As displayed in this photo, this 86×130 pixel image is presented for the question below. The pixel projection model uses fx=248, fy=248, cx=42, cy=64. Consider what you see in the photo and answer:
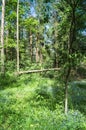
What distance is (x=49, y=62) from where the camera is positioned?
91.1 feet

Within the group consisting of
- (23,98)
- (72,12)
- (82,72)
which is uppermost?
(72,12)

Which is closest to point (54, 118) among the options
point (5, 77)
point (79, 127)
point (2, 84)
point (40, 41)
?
point (79, 127)

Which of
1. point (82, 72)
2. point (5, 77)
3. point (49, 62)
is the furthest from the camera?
point (82, 72)

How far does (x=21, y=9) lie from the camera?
1136 inches

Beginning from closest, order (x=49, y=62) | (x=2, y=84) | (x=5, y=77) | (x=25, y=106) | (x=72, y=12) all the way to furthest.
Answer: (x=72, y=12) → (x=25, y=106) → (x=2, y=84) → (x=5, y=77) → (x=49, y=62)

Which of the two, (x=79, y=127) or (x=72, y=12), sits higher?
(x=72, y=12)

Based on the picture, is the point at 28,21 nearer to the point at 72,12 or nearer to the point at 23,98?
the point at 23,98

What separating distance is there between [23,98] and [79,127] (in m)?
5.08

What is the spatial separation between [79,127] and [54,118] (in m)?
0.99

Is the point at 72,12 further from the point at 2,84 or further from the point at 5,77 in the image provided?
the point at 5,77

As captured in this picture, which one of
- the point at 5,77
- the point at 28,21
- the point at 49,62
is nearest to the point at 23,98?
the point at 5,77

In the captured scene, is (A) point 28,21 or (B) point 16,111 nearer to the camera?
(B) point 16,111

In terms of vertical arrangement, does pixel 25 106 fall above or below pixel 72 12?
below

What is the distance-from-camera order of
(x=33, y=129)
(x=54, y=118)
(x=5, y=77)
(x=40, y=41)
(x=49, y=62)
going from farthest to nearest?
(x=40, y=41), (x=49, y=62), (x=5, y=77), (x=54, y=118), (x=33, y=129)
